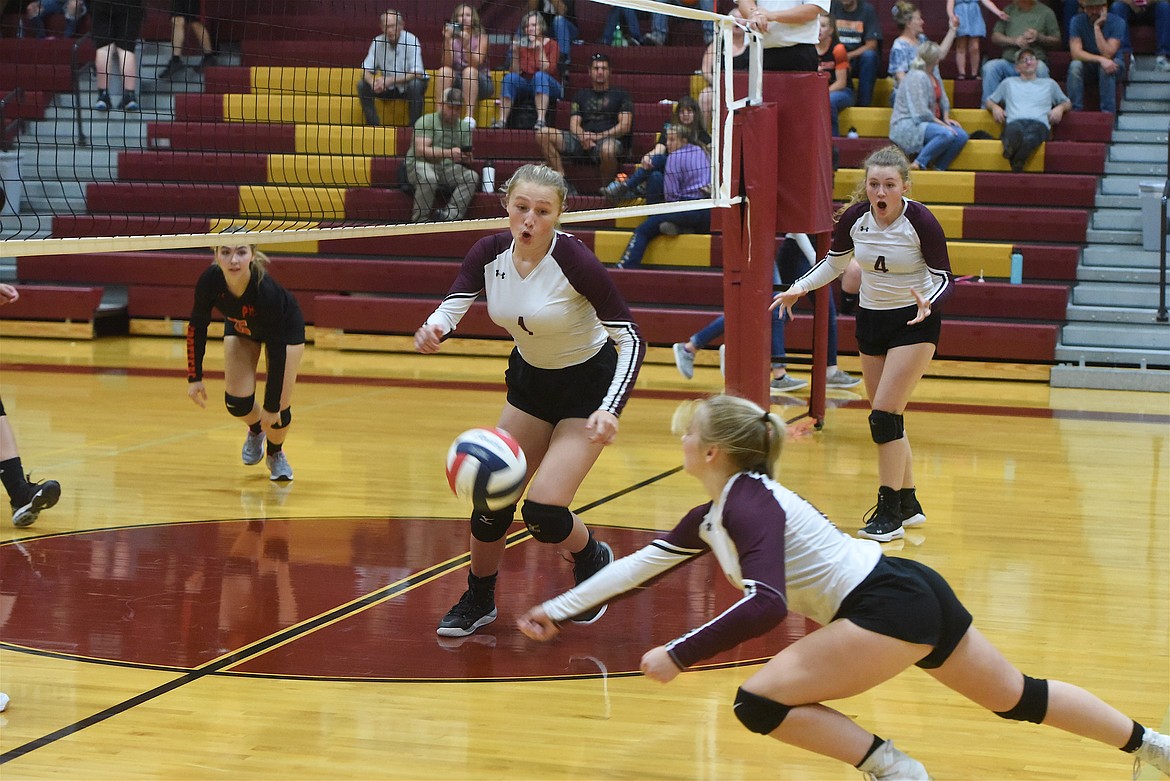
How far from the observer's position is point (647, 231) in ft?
40.2

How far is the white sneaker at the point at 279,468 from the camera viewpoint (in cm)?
709

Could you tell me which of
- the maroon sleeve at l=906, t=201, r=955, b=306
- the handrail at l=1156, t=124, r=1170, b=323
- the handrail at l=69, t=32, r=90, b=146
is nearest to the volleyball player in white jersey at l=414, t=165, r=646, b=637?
the maroon sleeve at l=906, t=201, r=955, b=306

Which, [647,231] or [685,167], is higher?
[685,167]

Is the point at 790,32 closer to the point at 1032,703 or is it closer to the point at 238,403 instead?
the point at 238,403

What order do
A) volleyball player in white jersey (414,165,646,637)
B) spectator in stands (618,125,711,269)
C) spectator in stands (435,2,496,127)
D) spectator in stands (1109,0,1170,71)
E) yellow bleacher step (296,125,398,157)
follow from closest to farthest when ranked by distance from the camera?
volleyball player in white jersey (414,165,646,637) → spectator in stands (618,125,711,269) → spectator in stands (435,2,496,127) → yellow bleacher step (296,125,398,157) → spectator in stands (1109,0,1170,71)

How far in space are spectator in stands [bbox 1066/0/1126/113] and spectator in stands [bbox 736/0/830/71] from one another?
6.63 meters

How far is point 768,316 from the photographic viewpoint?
6602mm

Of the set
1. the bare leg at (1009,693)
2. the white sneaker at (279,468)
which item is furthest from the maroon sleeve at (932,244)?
the white sneaker at (279,468)

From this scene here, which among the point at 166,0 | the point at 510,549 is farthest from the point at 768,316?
the point at 166,0

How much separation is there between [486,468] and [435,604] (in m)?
1.09

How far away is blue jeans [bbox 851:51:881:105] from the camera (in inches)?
520

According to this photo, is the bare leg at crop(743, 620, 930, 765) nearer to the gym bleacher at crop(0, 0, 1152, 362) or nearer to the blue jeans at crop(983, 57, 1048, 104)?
the gym bleacher at crop(0, 0, 1152, 362)

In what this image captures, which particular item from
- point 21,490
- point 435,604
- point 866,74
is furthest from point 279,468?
point 866,74

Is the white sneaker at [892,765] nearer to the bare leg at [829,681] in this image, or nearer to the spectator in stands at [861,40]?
the bare leg at [829,681]
